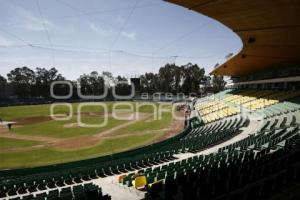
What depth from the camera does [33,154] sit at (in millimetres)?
26594

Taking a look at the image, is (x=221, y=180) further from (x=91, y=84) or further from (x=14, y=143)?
(x=91, y=84)

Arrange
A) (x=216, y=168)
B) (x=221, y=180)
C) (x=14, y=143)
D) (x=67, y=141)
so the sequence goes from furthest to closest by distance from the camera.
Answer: (x=67, y=141)
(x=14, y=143)
(x=216, y=168)
(x=221, y=180)

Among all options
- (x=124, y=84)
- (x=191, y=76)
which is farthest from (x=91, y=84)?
(x=191, y=76)

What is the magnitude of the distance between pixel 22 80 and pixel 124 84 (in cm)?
5206

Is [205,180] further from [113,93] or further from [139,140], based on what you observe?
[113,93]

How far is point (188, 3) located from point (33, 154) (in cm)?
2224

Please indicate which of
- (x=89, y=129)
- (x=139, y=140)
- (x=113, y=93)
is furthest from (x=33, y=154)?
(x=113, y=93)

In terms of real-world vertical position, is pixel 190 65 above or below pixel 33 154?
above

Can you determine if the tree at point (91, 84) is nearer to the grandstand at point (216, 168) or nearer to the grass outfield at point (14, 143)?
the grass outfield at point (14, 143)

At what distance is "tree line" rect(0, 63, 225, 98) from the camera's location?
120m

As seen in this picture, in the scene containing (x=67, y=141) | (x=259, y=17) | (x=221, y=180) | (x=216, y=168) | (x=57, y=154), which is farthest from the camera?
(x=67, y=141)

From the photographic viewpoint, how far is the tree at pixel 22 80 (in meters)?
125

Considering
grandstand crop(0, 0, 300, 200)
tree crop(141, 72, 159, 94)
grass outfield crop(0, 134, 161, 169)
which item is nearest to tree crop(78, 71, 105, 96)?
tree crop(141, 72, 159, 94)

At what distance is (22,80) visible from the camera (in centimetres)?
13762
